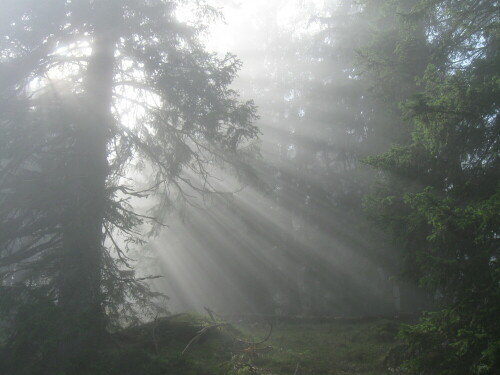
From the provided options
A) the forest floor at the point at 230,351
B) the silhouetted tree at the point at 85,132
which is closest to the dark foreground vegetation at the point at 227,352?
the forest floor at the point at 230,351

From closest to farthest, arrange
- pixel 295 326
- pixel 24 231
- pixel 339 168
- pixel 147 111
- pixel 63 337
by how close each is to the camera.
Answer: pixel 63 337 → pixel 24 231 → pixel 147 111 → pixel 295 326 → pixel 339 168

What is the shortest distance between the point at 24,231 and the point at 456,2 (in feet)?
34.3

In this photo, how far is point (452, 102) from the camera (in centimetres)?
678

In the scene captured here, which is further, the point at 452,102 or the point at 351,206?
the point at 351,206

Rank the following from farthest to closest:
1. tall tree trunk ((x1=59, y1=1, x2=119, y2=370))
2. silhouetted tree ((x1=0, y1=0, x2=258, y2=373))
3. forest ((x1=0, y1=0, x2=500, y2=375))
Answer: silhouetted tree ((x1=0, y1=0, x2=258, y2=373)) → tall tree trunk ((x1=59, y1=1, x2=119, y2=370)) → forest ((x1=0, y1=0, x2=500, y2=375))

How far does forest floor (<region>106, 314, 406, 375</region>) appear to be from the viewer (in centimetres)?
745

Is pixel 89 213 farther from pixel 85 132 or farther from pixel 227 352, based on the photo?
pixel 227 352

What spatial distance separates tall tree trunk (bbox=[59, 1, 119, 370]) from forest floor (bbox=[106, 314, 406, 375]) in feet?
2.66

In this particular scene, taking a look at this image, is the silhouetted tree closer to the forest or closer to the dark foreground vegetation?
the forest

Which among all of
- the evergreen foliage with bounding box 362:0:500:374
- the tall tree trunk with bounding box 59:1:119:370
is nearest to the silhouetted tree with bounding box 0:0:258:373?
the tall tree trunk with bounding box 59:1:119:370

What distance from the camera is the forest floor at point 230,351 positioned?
745 cm

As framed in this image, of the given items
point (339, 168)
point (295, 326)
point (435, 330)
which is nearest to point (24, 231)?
point (435, 330)

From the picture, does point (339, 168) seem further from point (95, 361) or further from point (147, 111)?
point (95, 361)

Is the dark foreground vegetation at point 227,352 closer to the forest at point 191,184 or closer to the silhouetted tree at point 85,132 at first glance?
the forest at point 191,184
